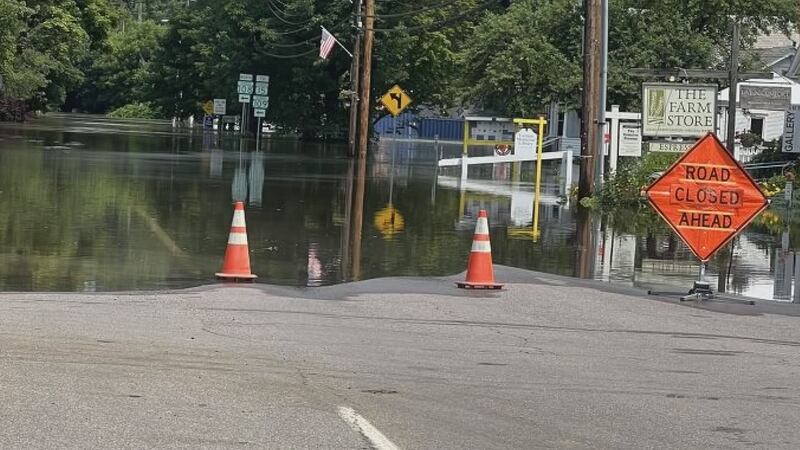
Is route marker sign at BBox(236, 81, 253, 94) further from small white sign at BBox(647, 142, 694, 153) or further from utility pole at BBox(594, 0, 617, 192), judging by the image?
small white sign at BBox(647, 142, 694, 153)

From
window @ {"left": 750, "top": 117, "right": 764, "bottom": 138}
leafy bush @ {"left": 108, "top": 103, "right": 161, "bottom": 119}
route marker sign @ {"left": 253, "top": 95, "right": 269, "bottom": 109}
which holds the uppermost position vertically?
leafy bush @ {"left": 108, "top": 103, "right": 161, "bottom": 119}

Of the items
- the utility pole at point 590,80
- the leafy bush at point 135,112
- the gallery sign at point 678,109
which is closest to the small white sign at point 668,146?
the gallery sign at point 678,109

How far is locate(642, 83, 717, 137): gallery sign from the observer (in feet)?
65.6

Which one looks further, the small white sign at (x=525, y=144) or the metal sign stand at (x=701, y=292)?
the small white sign at (x=525, y=144)

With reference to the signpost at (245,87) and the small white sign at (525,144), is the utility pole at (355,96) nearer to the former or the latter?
the small white sign at (525,144)

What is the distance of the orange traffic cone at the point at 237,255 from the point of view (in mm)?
13500

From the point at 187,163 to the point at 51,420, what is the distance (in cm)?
3142

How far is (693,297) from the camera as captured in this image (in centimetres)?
1373

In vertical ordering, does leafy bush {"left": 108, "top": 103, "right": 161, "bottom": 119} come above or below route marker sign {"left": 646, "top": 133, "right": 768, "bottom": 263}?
above

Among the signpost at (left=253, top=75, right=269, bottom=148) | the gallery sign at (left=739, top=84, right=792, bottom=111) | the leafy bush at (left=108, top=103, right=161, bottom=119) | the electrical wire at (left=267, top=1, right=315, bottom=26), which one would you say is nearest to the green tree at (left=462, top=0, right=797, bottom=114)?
the gallery sign at (left=739, top=84, right=792, bottom=111)

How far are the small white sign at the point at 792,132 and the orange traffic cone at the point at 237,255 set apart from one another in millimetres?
22847

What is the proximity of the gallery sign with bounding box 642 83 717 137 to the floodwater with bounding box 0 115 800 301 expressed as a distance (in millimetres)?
1807

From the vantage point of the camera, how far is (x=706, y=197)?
46.2 feet

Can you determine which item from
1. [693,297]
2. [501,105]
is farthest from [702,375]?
[501,105]
